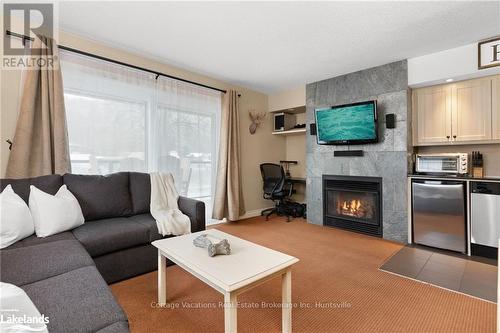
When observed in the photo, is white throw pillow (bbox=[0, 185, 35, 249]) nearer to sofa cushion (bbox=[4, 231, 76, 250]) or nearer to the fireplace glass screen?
sofa cushion (bbox=[4, 231, 76, 250])

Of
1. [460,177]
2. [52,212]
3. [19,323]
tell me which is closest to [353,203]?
[460,177]

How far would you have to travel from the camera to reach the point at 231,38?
2.67 m

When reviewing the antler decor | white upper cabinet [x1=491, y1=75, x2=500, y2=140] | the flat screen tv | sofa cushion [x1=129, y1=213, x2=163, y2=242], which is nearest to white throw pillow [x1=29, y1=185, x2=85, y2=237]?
sofa cushion [x1=129, y1=213, x2=163, y2=242]

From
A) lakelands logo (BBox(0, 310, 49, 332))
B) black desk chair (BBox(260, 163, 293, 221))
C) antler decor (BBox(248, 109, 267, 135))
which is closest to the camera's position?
lakelands logo (BBox(0, 310, 49, 332))

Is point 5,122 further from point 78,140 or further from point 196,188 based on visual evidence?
point 196,188

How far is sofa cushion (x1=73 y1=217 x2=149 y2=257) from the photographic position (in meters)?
1.91

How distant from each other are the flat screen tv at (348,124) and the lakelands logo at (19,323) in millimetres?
3692

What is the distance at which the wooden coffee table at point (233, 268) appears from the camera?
1.19 m

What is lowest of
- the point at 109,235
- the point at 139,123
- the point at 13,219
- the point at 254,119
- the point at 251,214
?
the point at 251,214

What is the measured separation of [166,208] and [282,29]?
2347 millimetres

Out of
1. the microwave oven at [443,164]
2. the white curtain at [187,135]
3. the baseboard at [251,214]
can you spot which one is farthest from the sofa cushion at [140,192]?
the microwave oven at [443,164]

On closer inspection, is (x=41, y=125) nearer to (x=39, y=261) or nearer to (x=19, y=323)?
(x=39, y=261)

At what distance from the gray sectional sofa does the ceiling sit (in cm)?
159

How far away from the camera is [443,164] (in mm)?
2994
